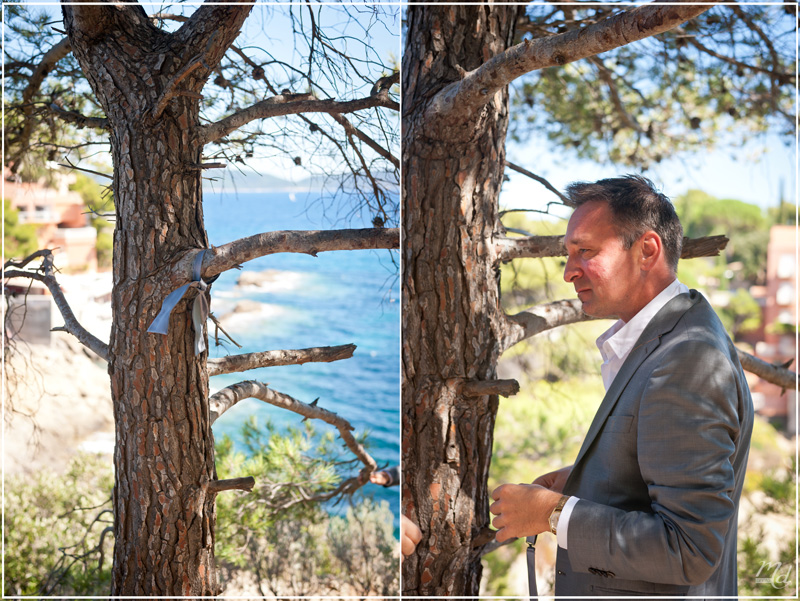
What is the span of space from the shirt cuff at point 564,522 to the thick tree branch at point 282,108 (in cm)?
89

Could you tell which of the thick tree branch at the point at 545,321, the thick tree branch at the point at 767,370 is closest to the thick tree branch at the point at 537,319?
the thick tree branch at the point at 545,321

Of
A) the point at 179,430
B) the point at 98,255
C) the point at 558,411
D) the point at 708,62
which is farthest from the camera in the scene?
the point at 558,411

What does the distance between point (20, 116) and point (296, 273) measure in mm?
900

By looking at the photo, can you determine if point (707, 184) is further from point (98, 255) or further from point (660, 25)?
point (98, 255)

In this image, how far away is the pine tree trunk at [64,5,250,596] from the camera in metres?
1.36

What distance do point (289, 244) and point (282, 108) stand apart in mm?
310

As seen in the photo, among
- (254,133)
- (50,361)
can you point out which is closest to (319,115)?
(254,133)

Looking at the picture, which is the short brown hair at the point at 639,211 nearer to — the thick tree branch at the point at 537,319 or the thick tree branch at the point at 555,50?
the thick tree branch at the point at 555,50

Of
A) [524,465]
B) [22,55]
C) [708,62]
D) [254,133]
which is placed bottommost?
[524,465]

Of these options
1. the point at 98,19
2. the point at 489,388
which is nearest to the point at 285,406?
the point at 489,388

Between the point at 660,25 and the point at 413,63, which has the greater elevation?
the point at 413,63

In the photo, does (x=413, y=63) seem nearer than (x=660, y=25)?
No

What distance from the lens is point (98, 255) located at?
167cm

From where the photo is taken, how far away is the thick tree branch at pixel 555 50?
3.21 feet
